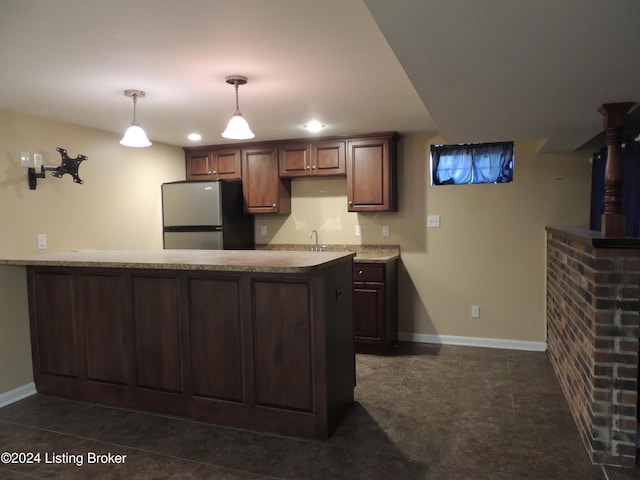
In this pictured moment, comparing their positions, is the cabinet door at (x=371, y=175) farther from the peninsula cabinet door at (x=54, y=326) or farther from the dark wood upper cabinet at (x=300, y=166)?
the peninsula cabinet door at (x=54, y=326)

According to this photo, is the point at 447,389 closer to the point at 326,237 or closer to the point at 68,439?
the point at 326,237

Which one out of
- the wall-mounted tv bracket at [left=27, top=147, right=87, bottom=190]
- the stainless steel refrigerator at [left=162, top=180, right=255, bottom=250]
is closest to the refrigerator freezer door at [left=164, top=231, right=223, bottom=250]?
the stainless steel refrigerator at [left=162, top=180, right=255, bottom=250]

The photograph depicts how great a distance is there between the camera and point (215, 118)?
3656 mm

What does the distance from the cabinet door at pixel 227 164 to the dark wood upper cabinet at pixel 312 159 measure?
0.52 meters

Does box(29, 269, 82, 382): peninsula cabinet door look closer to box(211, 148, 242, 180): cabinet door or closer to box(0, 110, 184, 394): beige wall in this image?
box(0, 110, 184, 394): beige wall

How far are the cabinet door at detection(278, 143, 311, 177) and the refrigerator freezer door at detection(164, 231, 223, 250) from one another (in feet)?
3.26

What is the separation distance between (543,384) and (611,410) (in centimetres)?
112

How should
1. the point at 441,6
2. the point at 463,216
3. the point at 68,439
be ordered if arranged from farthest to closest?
the point at 463,216, the point at 68,439, the point at 441,6

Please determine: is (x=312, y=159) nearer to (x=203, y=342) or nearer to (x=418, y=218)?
(x=418, y=218)

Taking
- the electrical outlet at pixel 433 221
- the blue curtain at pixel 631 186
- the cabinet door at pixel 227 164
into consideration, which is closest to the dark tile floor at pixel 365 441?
the blue curtain at pixel 631 186

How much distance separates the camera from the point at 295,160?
4684 mm

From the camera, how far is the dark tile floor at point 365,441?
223cm

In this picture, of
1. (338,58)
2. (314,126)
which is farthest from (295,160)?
(338,58)

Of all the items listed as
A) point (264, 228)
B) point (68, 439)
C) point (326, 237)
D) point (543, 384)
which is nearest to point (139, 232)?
point (264, 228)
